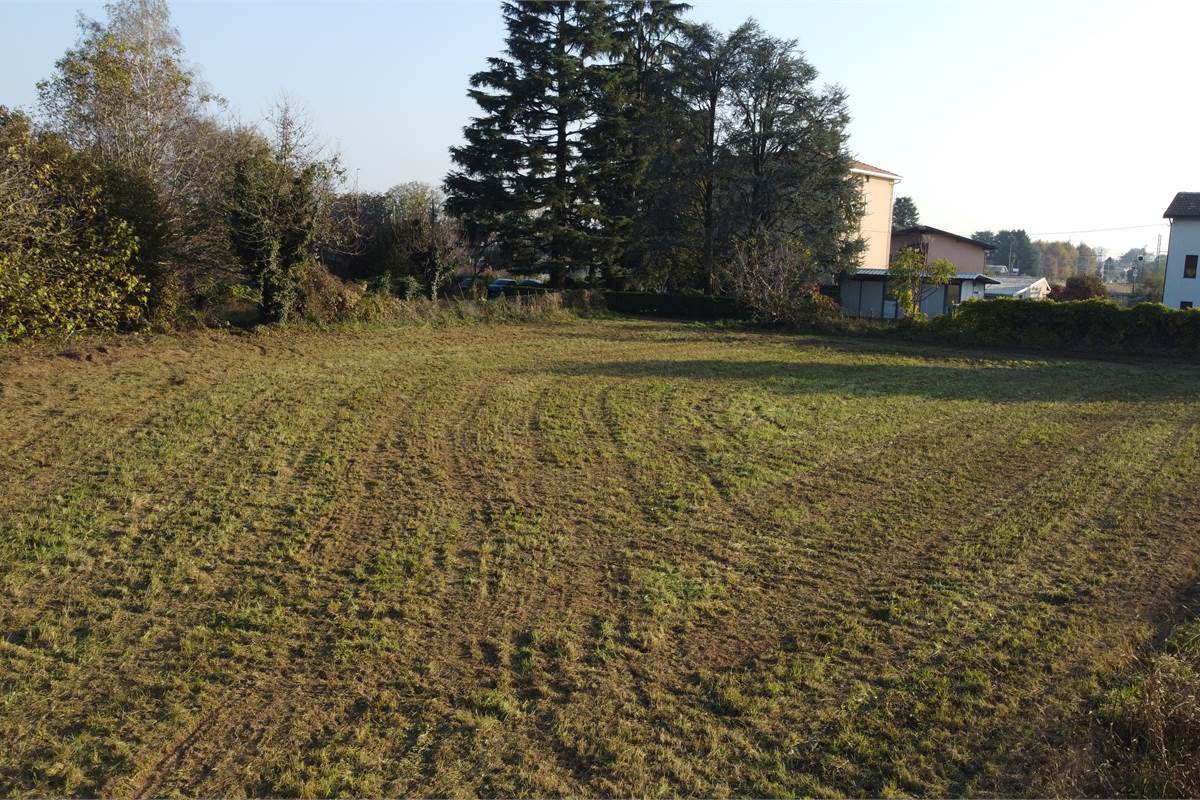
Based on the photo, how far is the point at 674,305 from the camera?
29422mm

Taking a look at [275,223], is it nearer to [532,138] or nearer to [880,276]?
[532,138]

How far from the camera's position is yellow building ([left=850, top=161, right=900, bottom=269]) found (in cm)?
4388

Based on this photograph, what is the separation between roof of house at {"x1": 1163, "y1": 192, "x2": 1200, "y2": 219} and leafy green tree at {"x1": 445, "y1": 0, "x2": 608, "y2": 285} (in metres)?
27.8

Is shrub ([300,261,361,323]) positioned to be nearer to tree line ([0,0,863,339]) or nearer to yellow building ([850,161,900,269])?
tree line ([0,0,863,339])

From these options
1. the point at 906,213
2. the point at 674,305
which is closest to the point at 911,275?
the point at 674,305

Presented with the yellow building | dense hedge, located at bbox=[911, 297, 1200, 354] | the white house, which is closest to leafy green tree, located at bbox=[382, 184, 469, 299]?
dense hedge, located at bbox=[911, 297, 1200, 354]

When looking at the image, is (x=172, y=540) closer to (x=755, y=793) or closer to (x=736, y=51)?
(x=755, y=793)

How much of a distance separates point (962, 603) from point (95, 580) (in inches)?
243

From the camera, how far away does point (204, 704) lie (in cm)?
435

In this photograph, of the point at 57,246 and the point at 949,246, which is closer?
the point at 57,246

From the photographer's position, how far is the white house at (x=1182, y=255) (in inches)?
1457

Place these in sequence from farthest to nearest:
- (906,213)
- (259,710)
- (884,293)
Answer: (906,213) → (884,293) → (259,710)

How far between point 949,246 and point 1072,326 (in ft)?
81.7

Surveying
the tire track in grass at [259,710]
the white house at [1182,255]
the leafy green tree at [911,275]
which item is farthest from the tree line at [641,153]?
the tire track in grass at [259,710]
